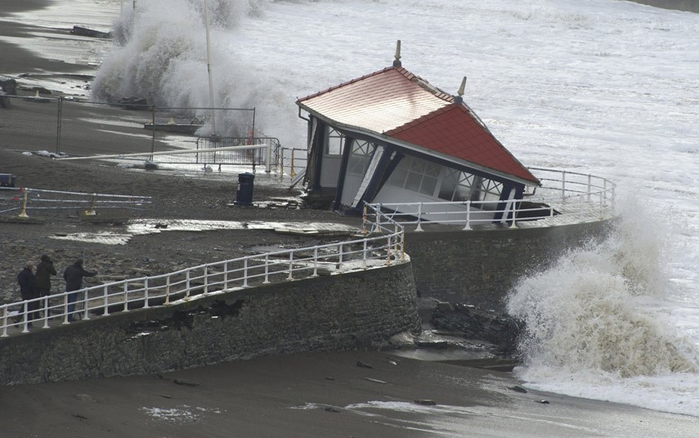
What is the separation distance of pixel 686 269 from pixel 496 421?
44.7 feet

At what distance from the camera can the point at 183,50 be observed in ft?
185

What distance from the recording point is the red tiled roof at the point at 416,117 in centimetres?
2448

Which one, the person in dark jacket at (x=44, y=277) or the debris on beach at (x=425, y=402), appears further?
the debris on beach at (x=425, y=402)

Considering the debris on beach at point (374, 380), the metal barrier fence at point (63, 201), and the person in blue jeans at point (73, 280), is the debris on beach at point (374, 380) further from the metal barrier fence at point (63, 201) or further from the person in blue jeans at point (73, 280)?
the metal barrier fence at point (63, 201)

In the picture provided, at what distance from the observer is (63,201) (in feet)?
82.1

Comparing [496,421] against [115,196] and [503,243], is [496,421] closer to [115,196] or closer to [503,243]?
[503,243]

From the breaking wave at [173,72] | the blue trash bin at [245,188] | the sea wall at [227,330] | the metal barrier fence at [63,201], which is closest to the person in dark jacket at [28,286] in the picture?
the sea wall at [227,330]

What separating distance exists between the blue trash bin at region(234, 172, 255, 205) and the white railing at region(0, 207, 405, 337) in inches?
199

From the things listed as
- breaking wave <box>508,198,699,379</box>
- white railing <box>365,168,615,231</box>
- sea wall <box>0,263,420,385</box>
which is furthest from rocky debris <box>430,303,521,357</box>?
white railing <box>365,168,615,231</box>

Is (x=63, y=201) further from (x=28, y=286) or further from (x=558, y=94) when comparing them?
(x=558, y=94)

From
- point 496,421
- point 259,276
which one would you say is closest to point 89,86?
point 259,276

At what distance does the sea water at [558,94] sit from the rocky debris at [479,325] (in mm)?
341

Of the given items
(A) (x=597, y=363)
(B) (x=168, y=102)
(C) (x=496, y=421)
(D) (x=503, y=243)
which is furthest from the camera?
(B) (x=168, y=102)

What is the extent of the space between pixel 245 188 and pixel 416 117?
3963 mm
